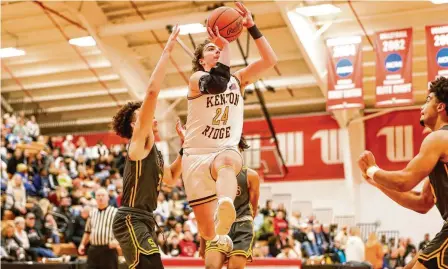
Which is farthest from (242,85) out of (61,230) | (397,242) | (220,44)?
(397,242)

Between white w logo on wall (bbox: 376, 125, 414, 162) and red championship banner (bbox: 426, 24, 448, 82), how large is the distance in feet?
28.0

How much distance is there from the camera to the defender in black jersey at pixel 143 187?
248 inches

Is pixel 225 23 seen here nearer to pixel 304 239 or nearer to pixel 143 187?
pixel 143 187

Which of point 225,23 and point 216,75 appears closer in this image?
point 216,75

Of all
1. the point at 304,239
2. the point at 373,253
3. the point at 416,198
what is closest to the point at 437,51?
the point at 373,253

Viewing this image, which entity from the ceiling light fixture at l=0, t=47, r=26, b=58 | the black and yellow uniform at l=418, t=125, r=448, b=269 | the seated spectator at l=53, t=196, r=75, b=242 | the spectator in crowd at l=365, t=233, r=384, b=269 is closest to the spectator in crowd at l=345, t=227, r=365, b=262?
the spectator in crowd at l=365, t=233, r=384, b=269

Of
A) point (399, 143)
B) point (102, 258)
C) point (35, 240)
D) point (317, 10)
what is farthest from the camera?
point (399, 143)

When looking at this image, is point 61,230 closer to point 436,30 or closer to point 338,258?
point 338,258

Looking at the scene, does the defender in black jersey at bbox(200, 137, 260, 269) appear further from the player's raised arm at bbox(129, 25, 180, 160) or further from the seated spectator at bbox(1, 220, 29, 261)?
the seated spectator at bbox(1, 220, 29, 261)

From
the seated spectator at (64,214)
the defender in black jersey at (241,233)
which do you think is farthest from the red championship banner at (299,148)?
the defender in black jersey at (241,233)

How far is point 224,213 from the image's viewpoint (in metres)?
6.03

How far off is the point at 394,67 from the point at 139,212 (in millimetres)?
12618

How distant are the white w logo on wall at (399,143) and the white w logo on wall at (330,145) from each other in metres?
1.58

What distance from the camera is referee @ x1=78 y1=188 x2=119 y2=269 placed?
11.9m
